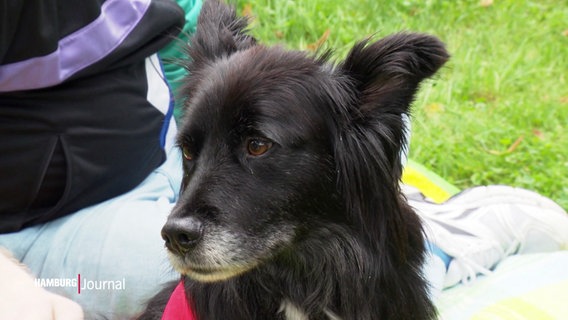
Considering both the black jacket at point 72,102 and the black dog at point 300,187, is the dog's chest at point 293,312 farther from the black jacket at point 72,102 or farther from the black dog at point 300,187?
the black jacket at point 72,102

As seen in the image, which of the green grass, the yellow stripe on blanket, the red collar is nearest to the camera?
the red collar

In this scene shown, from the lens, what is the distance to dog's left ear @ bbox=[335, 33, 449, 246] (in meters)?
1.76

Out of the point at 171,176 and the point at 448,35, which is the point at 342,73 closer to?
the point at 171,176

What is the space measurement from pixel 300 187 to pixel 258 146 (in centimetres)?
17

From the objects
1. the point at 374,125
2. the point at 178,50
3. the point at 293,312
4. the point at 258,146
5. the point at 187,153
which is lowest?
the point at 293,312

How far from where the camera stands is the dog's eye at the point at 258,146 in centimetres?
177

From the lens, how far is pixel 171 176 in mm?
2803

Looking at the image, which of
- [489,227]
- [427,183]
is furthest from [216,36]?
[427,183]

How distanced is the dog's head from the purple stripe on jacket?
2.19ft

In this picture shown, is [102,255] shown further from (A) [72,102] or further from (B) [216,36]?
(B) [216,36]

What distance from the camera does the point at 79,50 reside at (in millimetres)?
2355

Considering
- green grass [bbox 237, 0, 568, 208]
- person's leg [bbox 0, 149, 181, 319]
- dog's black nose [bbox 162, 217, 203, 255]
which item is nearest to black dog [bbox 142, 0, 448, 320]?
dog's black nose [bbox 162, 217, 203, 255]

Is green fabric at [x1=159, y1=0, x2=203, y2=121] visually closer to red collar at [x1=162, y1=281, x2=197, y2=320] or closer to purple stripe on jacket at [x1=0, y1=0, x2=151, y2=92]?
purple stripe on jacket at [x1=0, y1=0, x2=151, y2=92]

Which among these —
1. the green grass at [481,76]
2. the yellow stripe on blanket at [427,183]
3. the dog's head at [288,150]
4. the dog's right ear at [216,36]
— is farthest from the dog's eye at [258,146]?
the yellow stripe on blanket at [427,183]
